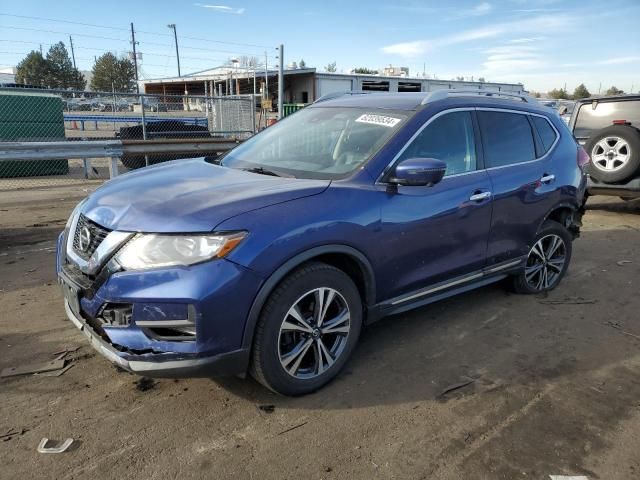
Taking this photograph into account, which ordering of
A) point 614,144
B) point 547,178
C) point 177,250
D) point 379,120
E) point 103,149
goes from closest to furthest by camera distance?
point 177,250 → point 379,120 → point 547,178 → point 614,144 → point 103,149

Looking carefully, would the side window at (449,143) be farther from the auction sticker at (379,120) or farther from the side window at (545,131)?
the side window at (545,131)

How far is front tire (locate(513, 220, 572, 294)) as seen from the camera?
4.61m

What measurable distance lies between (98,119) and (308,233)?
1420 centimetres

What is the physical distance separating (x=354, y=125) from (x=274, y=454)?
2.33 meters

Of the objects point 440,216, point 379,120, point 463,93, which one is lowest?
point 440,216

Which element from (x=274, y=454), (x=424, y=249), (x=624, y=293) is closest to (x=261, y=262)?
(x=274, y=454)

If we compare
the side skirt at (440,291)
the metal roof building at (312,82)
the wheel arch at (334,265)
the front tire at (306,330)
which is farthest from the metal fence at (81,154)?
the metal roof building at (312,82)

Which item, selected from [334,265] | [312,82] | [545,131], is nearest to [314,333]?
[334,265]

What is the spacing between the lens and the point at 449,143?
369 cm

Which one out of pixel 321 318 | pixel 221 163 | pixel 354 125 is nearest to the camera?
pixel 321 318

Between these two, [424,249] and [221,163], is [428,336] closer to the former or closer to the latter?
[424,249]

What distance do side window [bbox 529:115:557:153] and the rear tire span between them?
3851mm

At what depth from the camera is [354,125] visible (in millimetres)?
3680

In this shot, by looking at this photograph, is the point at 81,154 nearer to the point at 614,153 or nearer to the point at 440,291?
the point at 440,291
